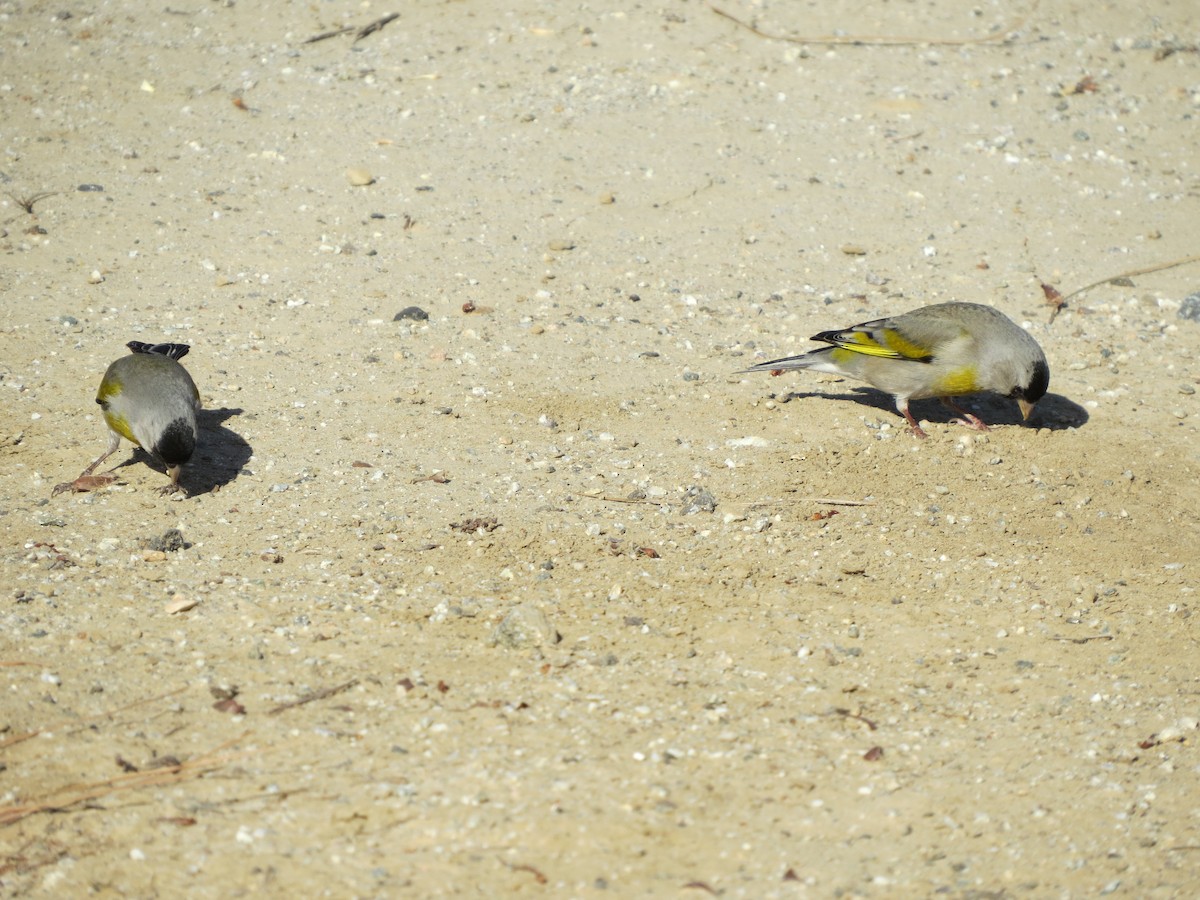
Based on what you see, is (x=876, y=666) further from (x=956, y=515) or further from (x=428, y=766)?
(x=428, y=766)

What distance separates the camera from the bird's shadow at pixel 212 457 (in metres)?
6.91

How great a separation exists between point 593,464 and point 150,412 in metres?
2.54

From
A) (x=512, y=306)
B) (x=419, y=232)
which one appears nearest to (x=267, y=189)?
(x=419, y=232)

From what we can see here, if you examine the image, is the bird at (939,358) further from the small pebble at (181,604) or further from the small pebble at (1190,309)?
the small pebble at (181,604)

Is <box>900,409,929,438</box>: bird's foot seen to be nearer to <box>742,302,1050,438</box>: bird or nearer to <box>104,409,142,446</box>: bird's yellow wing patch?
<box>742,302,1050,438</box>: bird

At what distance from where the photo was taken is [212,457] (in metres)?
7.13

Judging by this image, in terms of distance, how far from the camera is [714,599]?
19.5 ft

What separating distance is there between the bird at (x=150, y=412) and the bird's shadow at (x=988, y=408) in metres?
3.82

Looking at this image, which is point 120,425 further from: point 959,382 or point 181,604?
point 959,382

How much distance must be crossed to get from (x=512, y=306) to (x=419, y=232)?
1348 mm

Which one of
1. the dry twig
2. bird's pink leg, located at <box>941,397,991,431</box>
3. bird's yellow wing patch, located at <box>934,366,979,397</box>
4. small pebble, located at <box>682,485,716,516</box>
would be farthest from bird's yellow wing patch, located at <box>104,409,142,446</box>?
bird's pink leg, located at <box>941,397,991,431</box>

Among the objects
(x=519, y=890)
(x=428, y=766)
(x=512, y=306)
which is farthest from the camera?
(x=512, y=306)

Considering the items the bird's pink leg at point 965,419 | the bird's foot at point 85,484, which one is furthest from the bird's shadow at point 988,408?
the bird's foot at point 85,484

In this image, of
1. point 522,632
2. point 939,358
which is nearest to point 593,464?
point 522,632
